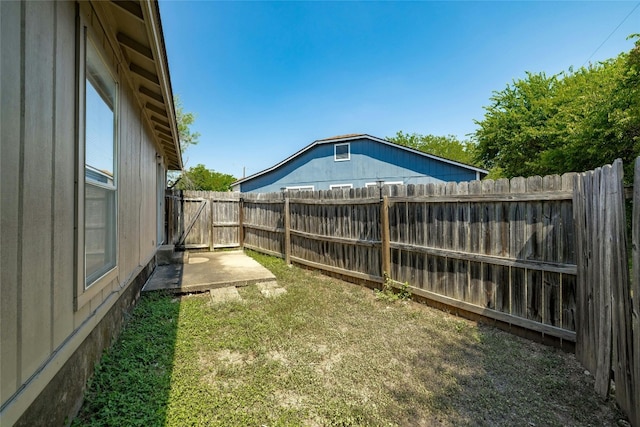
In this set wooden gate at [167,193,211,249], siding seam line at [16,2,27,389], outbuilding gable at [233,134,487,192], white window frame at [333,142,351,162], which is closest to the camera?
siding seam line at [16,2,27,389]

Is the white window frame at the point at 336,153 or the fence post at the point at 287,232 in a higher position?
the white window frame at the point at 336,153

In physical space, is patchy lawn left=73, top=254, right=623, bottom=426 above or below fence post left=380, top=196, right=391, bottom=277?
below

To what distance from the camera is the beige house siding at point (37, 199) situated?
118cm

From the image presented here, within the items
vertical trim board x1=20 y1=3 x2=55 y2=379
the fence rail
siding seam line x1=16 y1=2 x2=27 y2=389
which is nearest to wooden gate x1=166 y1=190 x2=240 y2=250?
the fence rail

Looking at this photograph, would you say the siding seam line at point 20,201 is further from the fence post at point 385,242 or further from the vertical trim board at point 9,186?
the fence post at point 385,242

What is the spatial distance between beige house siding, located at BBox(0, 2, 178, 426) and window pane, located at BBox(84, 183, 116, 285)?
1.08 ft

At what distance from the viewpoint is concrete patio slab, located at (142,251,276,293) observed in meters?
5.10

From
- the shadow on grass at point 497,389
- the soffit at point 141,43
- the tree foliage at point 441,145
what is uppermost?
the tree foliage at point 441,145

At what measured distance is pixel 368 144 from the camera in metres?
13.8

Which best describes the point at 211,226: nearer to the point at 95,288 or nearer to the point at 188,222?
the point at 188,222

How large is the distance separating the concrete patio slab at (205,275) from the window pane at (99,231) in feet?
7.84

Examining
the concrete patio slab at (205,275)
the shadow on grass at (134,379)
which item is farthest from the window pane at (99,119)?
the concrete patio slab at (205,275)

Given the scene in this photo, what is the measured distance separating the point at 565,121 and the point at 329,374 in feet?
54.9

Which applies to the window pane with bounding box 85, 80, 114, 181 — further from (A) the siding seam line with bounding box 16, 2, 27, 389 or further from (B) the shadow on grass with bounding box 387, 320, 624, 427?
(B) the shadow on grass with bounding box 387, 320, 624, 427
